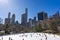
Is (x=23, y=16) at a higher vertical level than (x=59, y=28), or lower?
higher

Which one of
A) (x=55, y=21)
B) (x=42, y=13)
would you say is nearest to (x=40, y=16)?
(x=42, y=13)

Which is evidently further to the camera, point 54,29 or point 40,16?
point 40,16

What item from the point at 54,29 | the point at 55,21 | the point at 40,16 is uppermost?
the point at 40,16

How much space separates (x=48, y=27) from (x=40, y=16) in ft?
238

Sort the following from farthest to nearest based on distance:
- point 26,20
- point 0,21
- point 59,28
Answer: point 26,20, point 0,21, point 59,28

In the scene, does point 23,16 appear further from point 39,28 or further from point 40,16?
point 39,28

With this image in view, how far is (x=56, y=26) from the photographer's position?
5816cm

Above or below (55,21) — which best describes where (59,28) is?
below

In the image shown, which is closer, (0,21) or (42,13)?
(0,21)

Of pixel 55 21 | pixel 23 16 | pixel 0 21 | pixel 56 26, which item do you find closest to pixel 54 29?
pixel 56 26

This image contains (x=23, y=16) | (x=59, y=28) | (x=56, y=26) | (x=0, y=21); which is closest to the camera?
(x=59, y=28)

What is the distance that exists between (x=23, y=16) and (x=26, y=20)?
11112 mm

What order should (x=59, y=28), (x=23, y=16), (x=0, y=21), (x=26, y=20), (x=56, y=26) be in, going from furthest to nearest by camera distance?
1. (x=23, y=16)
2. (x=26, y=20)
3. (x=0, y=21)
4. (x=56, y=26)
5. (x=59, y=28)

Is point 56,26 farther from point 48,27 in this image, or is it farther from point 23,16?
point 23,16
